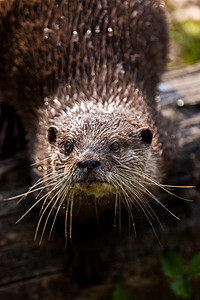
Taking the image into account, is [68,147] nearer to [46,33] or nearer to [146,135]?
[146,135]

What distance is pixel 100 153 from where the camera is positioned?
6.04 ft

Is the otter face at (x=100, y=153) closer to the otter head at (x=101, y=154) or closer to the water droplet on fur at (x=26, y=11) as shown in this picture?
the otter head at (x=101, y=154)

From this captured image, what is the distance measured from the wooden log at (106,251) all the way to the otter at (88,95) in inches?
8.9

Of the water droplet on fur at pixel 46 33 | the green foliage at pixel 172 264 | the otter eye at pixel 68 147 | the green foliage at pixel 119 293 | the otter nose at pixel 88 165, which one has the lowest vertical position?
the green foliage at pixel 119 293

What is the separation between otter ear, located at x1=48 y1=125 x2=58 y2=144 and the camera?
2.09m

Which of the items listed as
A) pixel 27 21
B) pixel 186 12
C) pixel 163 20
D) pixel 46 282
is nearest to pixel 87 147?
pixel 46 282

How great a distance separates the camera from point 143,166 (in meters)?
2.09

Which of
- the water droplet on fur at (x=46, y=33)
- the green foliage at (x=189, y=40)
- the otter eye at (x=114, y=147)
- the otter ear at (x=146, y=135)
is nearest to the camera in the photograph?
the otter eye at (x=114, y=147)

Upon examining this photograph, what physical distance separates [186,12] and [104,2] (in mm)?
3805

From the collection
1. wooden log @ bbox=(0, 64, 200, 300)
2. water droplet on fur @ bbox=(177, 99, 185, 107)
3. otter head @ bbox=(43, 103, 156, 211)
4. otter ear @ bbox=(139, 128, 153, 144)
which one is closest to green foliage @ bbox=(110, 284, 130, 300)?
wooden log @ bbox=(0, 64, 200, 300)

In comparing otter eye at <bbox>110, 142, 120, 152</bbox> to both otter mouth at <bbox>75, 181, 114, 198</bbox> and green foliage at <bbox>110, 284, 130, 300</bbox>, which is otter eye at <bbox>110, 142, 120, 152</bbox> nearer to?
otter mouth at <bbox>75, 181, 114, 198</bbox>

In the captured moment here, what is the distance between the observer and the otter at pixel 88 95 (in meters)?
1.95

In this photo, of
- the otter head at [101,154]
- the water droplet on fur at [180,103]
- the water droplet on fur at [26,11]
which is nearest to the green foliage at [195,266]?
the otter head at [101,154]

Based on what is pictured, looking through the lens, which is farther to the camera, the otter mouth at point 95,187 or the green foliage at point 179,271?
the green foliage at point 179,271
